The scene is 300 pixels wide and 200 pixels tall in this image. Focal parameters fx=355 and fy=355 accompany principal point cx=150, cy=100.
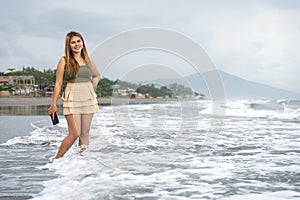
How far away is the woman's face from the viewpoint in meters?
3.83

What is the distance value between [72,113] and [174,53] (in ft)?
5.66

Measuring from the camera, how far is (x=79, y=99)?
3.90 metres

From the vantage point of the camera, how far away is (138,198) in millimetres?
2582

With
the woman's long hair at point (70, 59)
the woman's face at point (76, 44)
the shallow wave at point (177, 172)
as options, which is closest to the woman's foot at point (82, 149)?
the shallow wave at point (177, 172)

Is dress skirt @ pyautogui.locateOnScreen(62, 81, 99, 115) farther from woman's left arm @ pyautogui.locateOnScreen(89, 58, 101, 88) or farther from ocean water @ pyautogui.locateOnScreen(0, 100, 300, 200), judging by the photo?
ocean water @ pyautogui.locateOnScreen(0, 100, 300, 200)

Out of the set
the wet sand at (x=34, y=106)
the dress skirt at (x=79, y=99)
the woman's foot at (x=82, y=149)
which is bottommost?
the woman's foot at (x=82, y=149)

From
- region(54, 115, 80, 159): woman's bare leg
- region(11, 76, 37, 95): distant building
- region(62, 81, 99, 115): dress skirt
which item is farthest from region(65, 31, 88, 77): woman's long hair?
region(11, 76, 37, 95): distant building

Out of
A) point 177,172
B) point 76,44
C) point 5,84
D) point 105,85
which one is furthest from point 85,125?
point 5,84

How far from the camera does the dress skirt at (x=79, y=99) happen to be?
12.7 ft

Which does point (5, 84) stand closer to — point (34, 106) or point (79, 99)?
point (34, 106)

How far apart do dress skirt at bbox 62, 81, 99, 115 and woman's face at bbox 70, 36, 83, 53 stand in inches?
14.6

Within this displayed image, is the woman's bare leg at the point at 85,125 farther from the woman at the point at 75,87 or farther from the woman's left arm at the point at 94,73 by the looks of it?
the woman's left arm at the point at 94,73

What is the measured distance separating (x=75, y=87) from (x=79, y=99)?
138 mm

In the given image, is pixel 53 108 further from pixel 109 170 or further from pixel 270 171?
pixel 270 171
